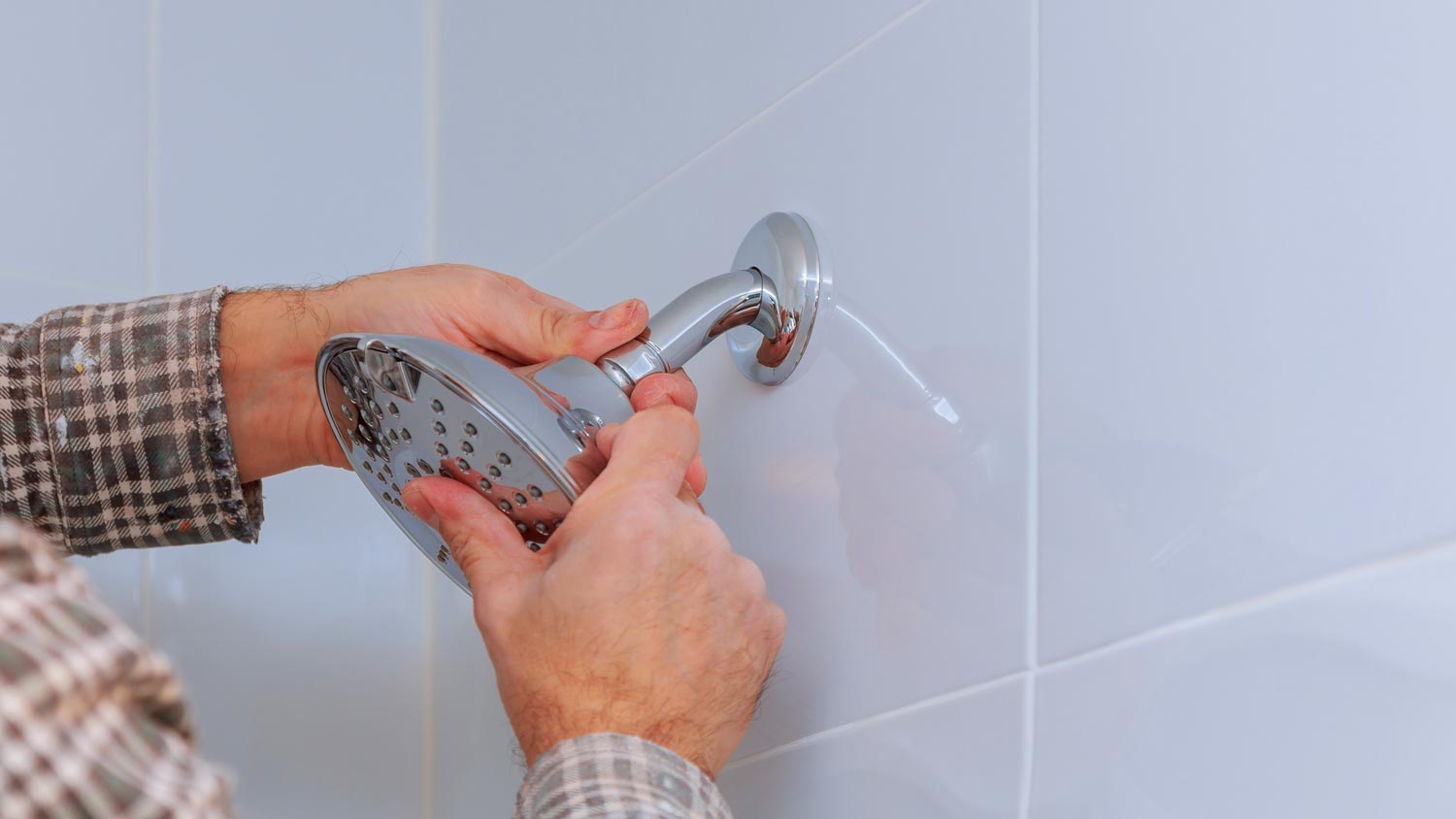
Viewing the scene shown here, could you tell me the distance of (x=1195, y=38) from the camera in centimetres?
49

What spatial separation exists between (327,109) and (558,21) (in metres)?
0.25

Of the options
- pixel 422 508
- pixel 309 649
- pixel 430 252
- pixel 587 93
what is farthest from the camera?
pixel 430 252

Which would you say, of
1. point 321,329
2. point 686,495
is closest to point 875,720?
point 686,495

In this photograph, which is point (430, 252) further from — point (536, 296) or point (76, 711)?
point (76, 711)

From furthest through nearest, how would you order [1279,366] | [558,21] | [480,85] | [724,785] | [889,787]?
[480,85], [558,21], [724,785], [889,787], [1279,366]

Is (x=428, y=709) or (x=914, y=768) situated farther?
(x=428, y=709)

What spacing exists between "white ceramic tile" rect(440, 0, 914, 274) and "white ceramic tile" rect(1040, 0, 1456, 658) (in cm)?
16

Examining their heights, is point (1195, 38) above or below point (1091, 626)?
above

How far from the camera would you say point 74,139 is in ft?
3.11

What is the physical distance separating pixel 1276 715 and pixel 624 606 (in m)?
0.23

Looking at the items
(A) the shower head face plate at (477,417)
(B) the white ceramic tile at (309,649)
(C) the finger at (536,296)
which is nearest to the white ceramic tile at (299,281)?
(B) the white ceramic tile at (309,649)

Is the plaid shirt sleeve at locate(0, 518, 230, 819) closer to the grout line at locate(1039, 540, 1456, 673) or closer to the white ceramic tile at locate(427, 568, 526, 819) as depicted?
the grout line at locate(1039, 540, 1456, 673)

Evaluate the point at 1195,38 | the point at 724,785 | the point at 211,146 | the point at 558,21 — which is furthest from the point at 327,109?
the point at 1195,38

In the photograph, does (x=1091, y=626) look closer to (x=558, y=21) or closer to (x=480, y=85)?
(x=558, y=21)
